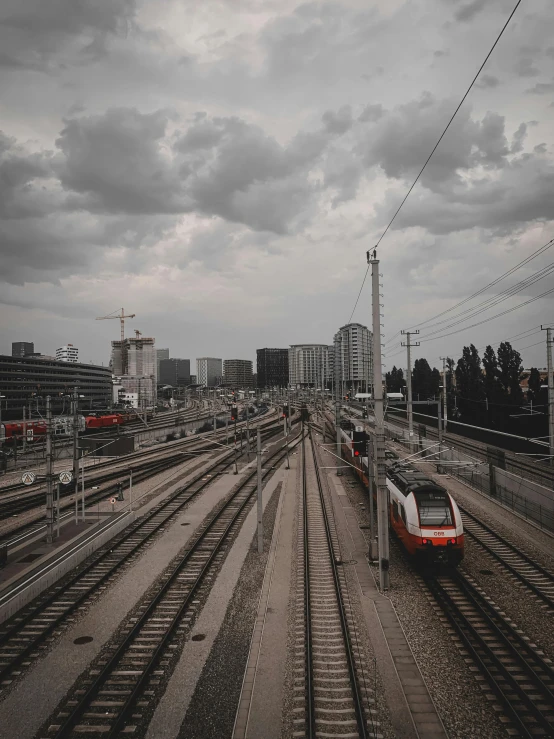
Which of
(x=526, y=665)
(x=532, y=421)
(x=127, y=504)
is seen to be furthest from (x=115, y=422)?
(x=526, y=665)

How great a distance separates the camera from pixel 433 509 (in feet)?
56.3

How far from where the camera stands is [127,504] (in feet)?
97.6

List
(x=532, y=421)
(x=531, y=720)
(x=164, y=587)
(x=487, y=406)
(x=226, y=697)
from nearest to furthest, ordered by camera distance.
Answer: (x=531, y=720) → (x=226, y=697) → (x=164, y=587) → (x=532, y=421) → (x=487, y=406)

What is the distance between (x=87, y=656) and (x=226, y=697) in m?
4.32

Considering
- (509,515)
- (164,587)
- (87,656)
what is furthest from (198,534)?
(509,515)

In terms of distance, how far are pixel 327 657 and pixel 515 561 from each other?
10.8 meters

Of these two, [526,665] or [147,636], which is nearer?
[526,665]

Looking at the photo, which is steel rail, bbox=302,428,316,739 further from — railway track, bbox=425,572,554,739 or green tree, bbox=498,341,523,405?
green tree, bbox=498,341,523,405

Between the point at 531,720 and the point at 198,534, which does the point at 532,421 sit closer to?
the point at 198,534

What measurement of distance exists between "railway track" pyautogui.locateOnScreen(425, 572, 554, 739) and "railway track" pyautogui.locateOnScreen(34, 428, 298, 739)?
7846mm

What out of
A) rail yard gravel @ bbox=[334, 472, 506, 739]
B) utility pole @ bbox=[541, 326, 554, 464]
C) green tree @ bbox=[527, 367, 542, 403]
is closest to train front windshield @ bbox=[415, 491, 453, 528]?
rail yard gravel @ bbox=[334, 472, 506, 739]

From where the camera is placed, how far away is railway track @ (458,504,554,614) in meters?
15.9

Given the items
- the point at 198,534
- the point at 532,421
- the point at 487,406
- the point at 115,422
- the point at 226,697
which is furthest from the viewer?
the point at 115,422

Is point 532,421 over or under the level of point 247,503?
over
